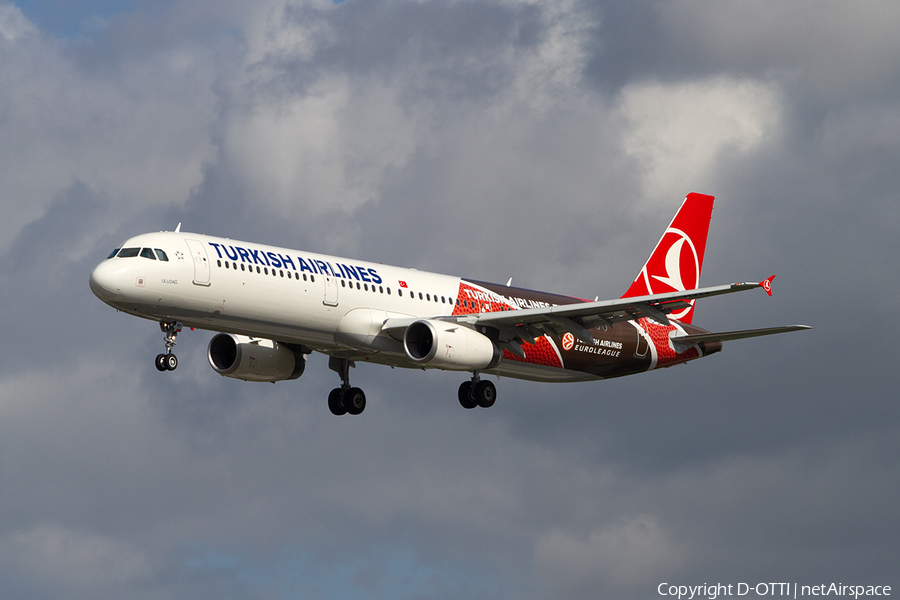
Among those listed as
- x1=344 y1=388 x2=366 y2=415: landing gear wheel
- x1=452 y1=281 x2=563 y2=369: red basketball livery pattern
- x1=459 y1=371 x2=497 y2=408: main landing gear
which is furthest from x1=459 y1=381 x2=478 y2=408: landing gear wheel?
x1=344 y1=388 x2=366 y2=415: landing gear wheel

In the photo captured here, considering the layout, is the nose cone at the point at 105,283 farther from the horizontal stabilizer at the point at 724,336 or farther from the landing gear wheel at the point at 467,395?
the horizontal stabilizer at the point at 724,336

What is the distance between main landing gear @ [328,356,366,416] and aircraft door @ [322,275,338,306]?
7.58 m

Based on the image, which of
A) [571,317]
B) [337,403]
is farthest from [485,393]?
[337,403]

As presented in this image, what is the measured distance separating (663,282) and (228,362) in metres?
21.5

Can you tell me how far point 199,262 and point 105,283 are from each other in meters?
3.25

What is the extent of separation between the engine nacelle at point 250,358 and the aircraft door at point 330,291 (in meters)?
6.22

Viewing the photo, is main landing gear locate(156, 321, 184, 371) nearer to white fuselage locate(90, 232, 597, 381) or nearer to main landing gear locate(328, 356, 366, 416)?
white fuselage locate(90, 232, 597, 381)

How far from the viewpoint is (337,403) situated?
55625mm

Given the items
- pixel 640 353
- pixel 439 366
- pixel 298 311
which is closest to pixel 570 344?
pixel 640 353

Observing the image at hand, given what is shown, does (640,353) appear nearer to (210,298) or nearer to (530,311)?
(530,311)

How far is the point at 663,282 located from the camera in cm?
6316

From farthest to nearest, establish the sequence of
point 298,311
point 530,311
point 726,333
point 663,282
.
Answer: point 663,282 < point 726,333 < point 530,311 < point 298,311

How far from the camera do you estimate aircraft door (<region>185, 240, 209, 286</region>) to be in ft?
148

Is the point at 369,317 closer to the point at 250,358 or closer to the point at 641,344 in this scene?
the point at 250,358
